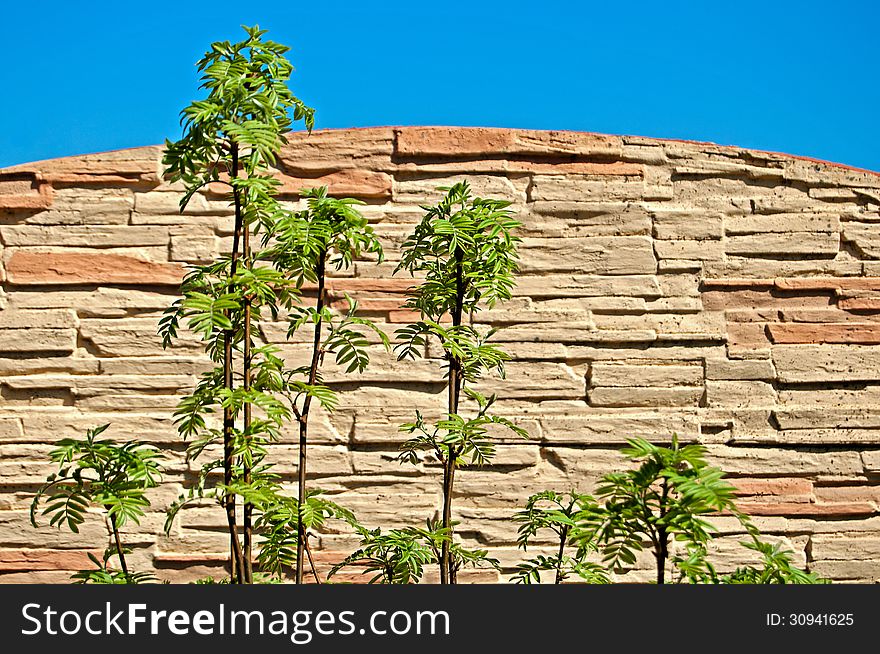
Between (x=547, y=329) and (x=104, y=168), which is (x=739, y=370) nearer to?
(x=547, y=329)

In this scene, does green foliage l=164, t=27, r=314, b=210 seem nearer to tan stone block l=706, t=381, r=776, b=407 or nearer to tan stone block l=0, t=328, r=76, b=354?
tan stone block l=0, t=328, r=76, b=354

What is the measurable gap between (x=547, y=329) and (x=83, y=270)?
1536 millimetres

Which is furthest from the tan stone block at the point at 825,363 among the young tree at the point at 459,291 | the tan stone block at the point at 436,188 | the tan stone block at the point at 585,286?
the young tree at the point at 459,291

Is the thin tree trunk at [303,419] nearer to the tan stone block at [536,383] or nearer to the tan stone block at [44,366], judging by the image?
the tan stone block at [536,383]

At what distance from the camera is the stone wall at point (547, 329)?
9.85 ft

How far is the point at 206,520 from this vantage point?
2949 millimetres

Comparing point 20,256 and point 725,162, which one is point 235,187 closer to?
point 20,256

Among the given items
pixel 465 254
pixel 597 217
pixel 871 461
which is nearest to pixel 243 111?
pixel 465 254

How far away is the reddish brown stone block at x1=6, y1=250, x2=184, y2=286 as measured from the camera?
3.06 meters

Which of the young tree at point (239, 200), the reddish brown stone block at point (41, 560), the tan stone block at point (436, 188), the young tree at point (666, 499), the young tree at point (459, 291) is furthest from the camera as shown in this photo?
the tan stone block at point (436, 188)

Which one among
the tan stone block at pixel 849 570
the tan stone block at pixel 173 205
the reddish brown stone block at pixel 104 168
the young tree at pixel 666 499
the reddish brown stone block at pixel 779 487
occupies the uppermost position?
the reddish brown stone block at pixel 104 168

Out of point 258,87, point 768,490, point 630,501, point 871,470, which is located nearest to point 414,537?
point 630,501

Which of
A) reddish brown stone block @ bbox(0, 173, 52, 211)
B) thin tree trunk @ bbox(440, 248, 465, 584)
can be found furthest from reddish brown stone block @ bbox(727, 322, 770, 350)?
reddish brown stone block @ bbox(0, 173, 52, 211)

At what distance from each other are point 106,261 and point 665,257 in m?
1.85
